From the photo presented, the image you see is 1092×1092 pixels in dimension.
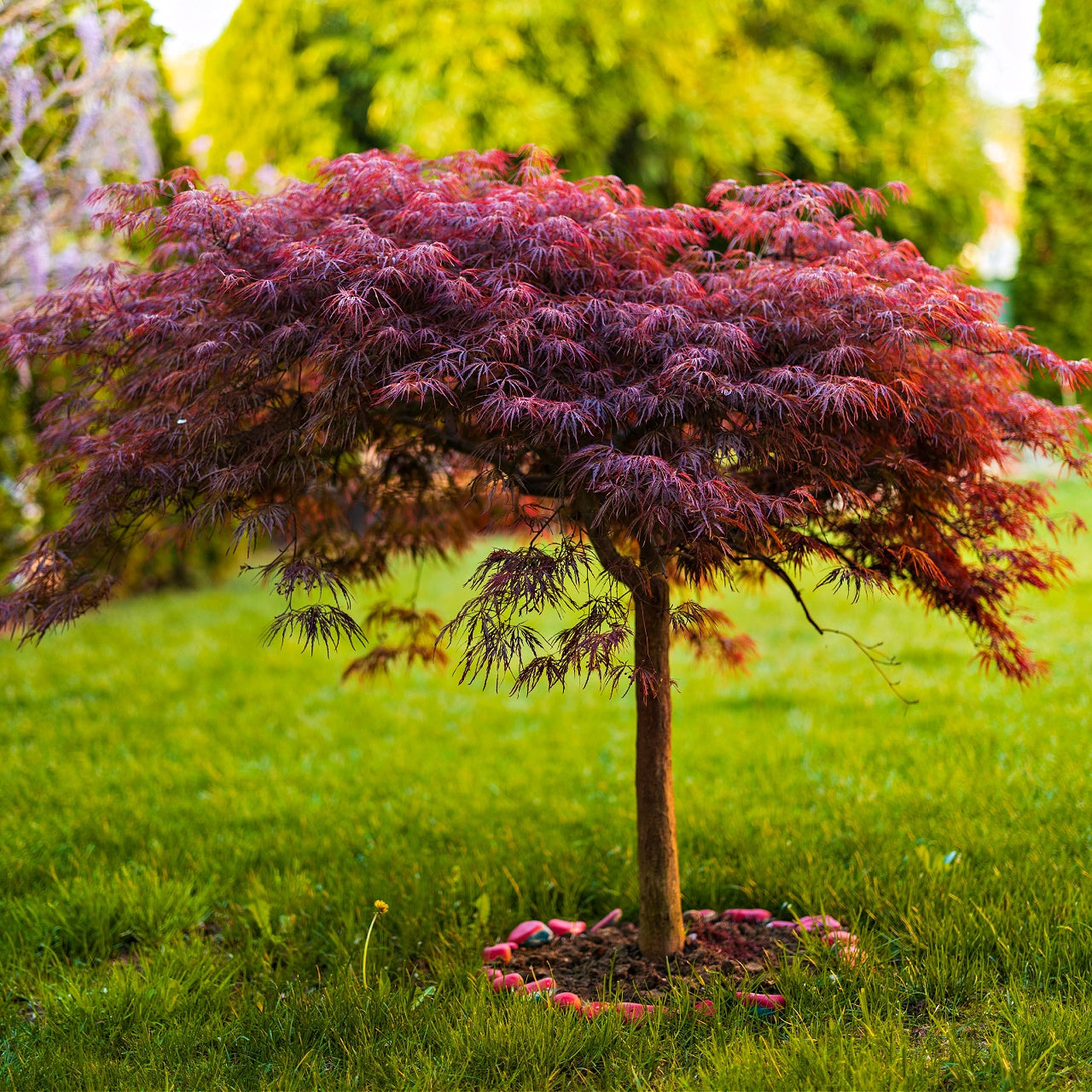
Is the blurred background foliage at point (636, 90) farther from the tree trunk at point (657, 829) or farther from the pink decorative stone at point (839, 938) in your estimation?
the pink decorative stone at point (839, 938)

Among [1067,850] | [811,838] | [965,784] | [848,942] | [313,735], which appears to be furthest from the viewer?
[313,735]

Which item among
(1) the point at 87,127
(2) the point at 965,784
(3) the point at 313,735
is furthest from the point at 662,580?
(1) the point at 87,127

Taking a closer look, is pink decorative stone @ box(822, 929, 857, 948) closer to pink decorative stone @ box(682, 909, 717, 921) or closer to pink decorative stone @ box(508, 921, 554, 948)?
pink decorative stone @ box(682, 909, 717, 921)

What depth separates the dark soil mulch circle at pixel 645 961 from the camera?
314 centimetres

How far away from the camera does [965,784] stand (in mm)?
4453

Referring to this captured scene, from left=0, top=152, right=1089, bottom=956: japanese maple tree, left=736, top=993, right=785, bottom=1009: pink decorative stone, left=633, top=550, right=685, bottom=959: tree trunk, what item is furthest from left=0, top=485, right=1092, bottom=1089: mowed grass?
left=0, top=152, right=1089, bottom=956: japanese maple tree

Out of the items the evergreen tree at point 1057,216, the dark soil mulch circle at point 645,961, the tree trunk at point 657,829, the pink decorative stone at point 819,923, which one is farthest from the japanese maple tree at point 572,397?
the evergreen tree at point 1057,216

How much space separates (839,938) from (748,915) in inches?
18.7

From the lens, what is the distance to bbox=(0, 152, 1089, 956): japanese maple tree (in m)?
2.56

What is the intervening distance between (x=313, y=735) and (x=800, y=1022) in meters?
3.91

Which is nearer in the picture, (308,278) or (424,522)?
(308,278)

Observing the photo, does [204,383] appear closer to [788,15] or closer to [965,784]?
[965,784]

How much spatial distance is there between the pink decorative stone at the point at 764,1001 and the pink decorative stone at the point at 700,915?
666 millimetres

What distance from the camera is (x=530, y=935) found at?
3525mm
